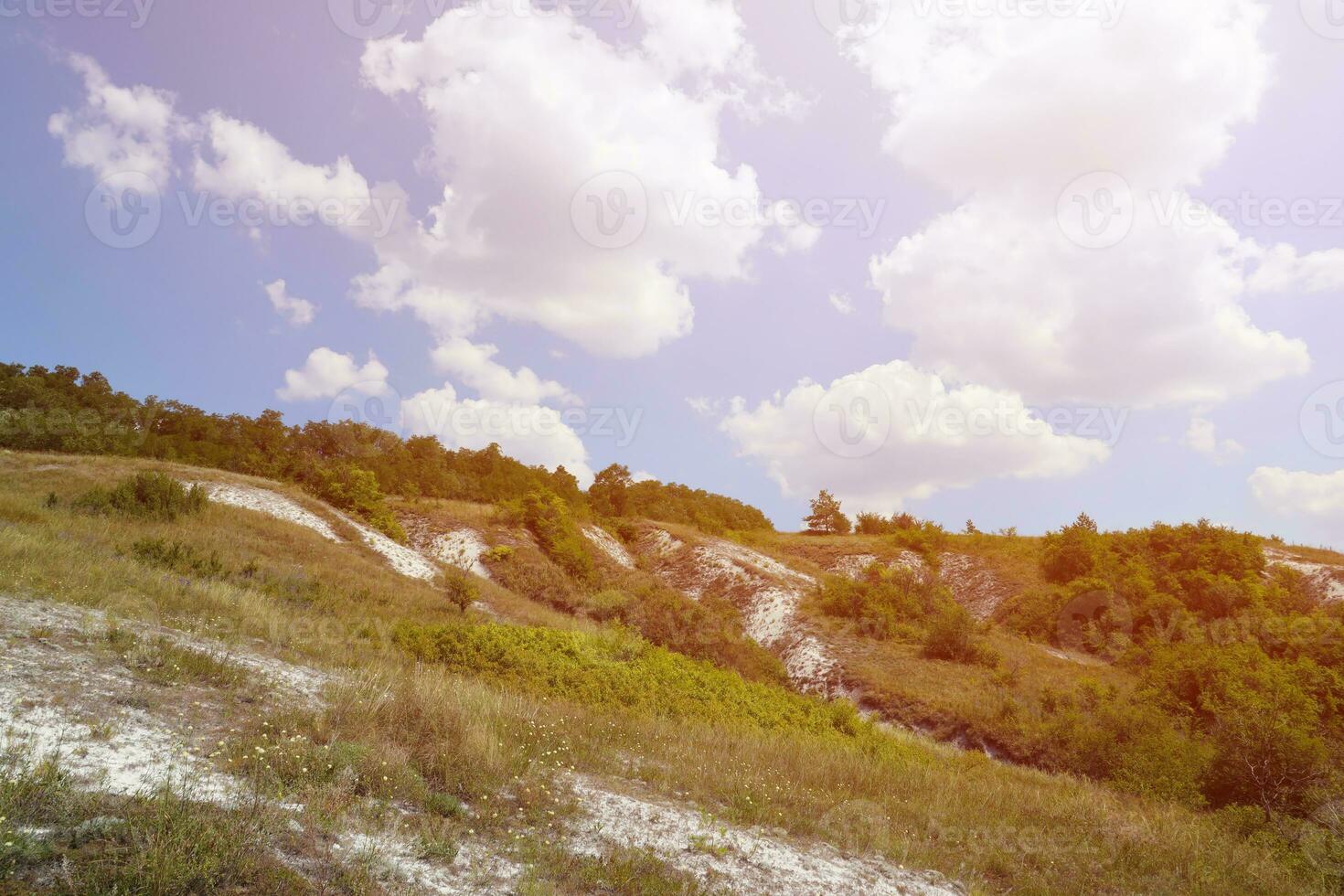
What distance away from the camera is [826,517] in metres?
58.5

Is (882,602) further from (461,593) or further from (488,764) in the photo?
(488,764)

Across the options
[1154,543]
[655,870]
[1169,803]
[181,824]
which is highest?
[1154,543]

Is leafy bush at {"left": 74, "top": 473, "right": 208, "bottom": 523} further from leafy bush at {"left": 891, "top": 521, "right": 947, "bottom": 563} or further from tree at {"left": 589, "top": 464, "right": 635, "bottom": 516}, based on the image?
leafy bush at {"left": 891, "top": 521, "right": 947, "bottom": 563}

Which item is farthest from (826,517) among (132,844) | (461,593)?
(132,844)

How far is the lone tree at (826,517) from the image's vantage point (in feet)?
191

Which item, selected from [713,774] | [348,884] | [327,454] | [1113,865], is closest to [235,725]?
[348,884]

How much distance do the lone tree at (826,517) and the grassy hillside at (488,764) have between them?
3922 centimetres

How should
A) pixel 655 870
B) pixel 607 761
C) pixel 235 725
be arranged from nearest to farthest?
pixel 655 870 → pixel 235 725 → pixel 607 761

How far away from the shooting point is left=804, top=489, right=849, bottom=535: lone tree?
5834cm

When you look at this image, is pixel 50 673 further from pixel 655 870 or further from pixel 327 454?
pixel 327 454

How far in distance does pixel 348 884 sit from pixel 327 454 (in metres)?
58.5

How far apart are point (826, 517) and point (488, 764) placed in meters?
53.3

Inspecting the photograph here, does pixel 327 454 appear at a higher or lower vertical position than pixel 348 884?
higher

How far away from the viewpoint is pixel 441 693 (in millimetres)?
9961
